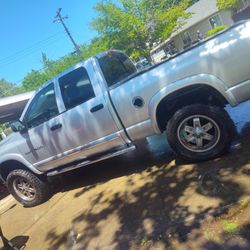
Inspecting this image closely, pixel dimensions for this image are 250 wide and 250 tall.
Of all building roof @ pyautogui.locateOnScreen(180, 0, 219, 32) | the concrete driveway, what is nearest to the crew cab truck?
the concrete driveway

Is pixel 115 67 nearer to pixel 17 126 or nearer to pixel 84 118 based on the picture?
pixel 84 118

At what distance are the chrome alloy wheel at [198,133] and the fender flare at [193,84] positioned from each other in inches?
17.3

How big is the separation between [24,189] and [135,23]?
27359 mm

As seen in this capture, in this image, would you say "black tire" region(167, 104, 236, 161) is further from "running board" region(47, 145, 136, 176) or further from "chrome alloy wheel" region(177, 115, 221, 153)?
"running board" region(47, 145, 136, 176)

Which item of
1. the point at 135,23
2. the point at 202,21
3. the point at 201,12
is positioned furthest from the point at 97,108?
the point at 201,12

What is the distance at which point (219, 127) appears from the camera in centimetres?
483

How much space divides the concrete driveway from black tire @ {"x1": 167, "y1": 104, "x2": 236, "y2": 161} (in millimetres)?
165

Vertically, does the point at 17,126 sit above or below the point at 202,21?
below

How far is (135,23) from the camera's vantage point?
3162 cm

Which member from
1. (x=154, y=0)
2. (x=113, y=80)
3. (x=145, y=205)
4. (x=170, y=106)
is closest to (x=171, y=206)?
(x=145, y=205)

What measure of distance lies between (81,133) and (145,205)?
1.81m

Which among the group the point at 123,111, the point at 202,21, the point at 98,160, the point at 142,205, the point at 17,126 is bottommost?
the point at 142,205

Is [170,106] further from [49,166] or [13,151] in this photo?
[13,151]

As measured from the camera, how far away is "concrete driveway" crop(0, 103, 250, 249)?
3820 mm
